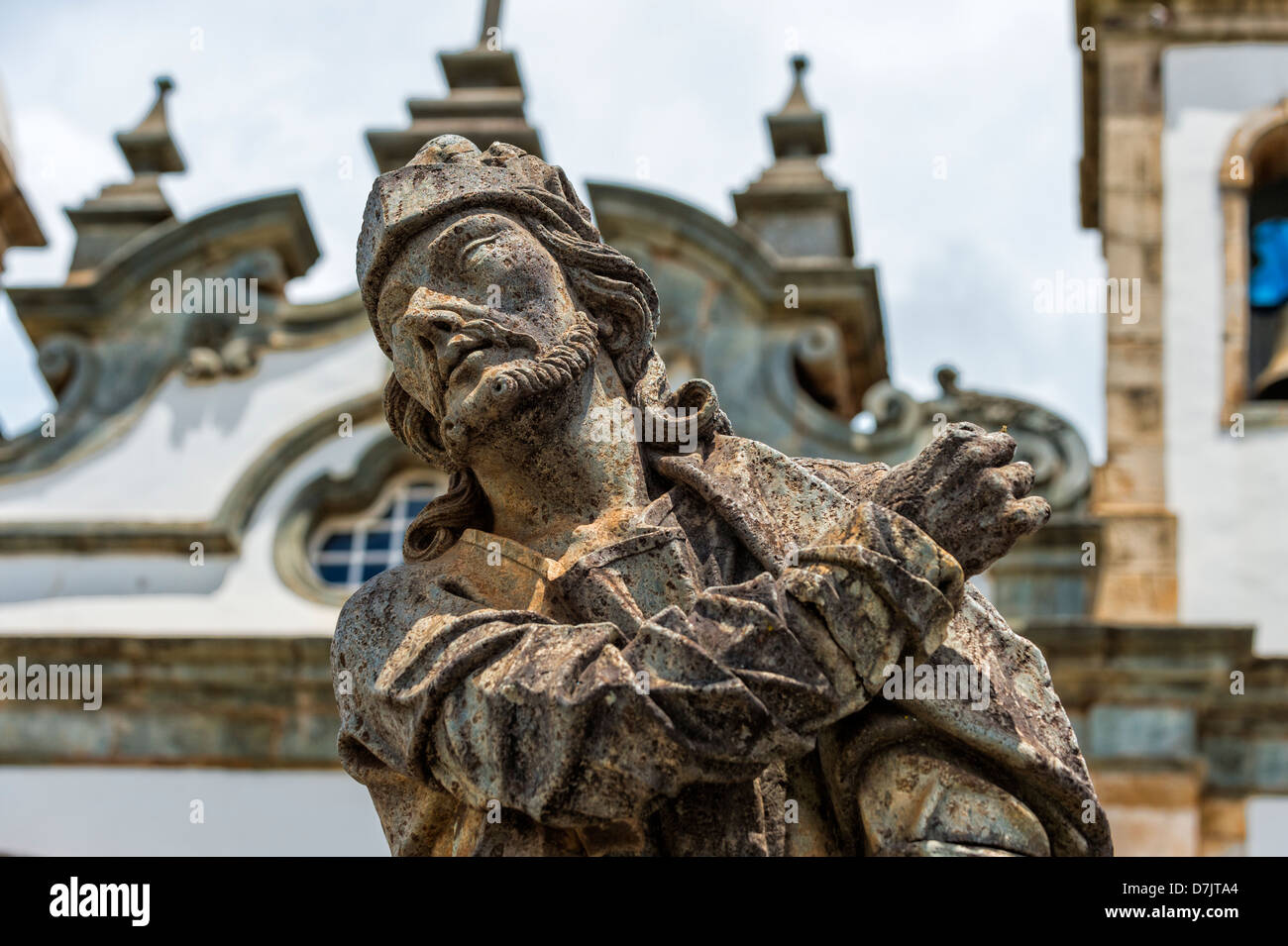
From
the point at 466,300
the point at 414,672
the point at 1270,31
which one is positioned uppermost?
the point at 1270,31

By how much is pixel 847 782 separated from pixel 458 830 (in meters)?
0.59

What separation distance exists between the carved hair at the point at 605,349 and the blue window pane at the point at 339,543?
12073mm

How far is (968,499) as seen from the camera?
12.7ft

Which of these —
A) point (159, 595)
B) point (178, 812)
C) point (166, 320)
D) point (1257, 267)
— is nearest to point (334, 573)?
point (159, 595)

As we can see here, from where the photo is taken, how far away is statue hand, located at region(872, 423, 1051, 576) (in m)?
3.87

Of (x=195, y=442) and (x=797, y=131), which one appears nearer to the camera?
(x=195, y=442)

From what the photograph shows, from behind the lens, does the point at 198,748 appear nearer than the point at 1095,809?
No

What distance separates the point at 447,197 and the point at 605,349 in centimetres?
35

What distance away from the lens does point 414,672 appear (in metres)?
3.91

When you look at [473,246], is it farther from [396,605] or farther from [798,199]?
[798,199]

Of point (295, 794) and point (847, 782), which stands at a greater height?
point (847, 782)

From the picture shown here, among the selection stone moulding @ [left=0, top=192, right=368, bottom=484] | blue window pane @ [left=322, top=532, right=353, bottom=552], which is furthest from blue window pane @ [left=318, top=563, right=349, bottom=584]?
stone moulding @ [left=0, top=192, right=368, bottom=484]
